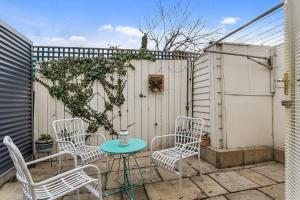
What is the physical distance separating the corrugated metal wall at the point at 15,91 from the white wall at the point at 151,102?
2.38ft

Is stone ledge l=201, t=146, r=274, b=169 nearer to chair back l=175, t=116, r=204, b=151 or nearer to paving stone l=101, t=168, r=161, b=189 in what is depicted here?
chair back l=175, t=116, r=204, b=151

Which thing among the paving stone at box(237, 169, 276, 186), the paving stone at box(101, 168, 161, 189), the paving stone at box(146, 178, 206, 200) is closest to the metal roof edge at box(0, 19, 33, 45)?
the paving stone at box(101, 168, 161, 189)

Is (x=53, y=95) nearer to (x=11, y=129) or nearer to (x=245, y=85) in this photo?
(x=11, y=129)

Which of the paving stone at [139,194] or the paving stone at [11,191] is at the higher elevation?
the paving stone at [139,194]

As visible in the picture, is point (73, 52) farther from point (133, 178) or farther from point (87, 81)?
point (133, 178)

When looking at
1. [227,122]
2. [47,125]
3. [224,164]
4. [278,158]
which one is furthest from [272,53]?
[47,125]

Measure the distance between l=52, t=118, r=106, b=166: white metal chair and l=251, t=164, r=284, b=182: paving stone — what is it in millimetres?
2525

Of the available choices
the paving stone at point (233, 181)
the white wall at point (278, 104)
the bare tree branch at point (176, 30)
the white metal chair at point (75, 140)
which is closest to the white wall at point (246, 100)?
the white wall at point (278, 104)

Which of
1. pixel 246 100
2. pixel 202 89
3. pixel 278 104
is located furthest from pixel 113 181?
pixel 278 104

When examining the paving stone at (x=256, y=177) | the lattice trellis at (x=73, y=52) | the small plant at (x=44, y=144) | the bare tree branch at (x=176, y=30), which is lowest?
the paving stone at (x=256, y=177)

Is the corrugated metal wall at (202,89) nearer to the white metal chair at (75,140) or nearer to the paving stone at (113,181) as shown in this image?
the paving stone at (113,181)

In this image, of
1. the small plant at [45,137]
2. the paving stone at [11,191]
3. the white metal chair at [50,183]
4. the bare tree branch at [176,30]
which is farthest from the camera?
the bare tree branch at [176,30]

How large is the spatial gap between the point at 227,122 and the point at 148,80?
1.87m

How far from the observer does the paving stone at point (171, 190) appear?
2465mm
